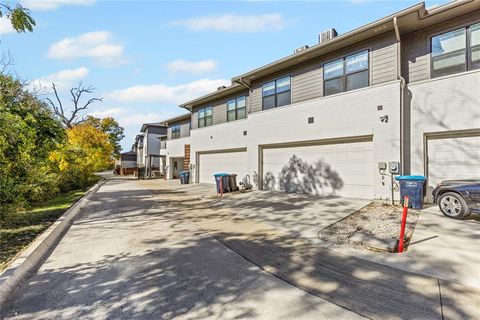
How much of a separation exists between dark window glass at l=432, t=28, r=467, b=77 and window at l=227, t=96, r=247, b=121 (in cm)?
928

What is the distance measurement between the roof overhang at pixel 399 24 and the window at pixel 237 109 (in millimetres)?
4234

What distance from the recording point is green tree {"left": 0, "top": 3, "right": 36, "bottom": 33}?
4.98 metres

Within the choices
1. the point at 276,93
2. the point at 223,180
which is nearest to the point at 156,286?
the point at 223,180

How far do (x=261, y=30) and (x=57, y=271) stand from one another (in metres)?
9.62

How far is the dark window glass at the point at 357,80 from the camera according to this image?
9703mm

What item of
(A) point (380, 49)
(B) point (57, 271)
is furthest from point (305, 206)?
(B) point (57, 271)

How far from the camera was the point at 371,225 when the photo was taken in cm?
639

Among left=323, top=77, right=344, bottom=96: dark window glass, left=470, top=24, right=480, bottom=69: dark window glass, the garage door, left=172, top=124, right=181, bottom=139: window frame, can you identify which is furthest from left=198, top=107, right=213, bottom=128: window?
left=470, top=24, right=480, bottom=69: dark window glass

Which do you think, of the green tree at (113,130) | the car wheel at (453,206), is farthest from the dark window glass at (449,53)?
the green tree at (113,130)

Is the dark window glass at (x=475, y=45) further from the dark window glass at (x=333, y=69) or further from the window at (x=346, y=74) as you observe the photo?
the dark window glass at (x=333, y=69)

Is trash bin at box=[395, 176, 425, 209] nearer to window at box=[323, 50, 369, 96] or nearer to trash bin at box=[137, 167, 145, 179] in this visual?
window at box=[323, 50, 369, 96]

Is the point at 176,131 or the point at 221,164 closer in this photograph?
the point at 221,164

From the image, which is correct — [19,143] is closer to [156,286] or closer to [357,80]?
[156,286]

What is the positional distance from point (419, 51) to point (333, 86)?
2.98 metres
